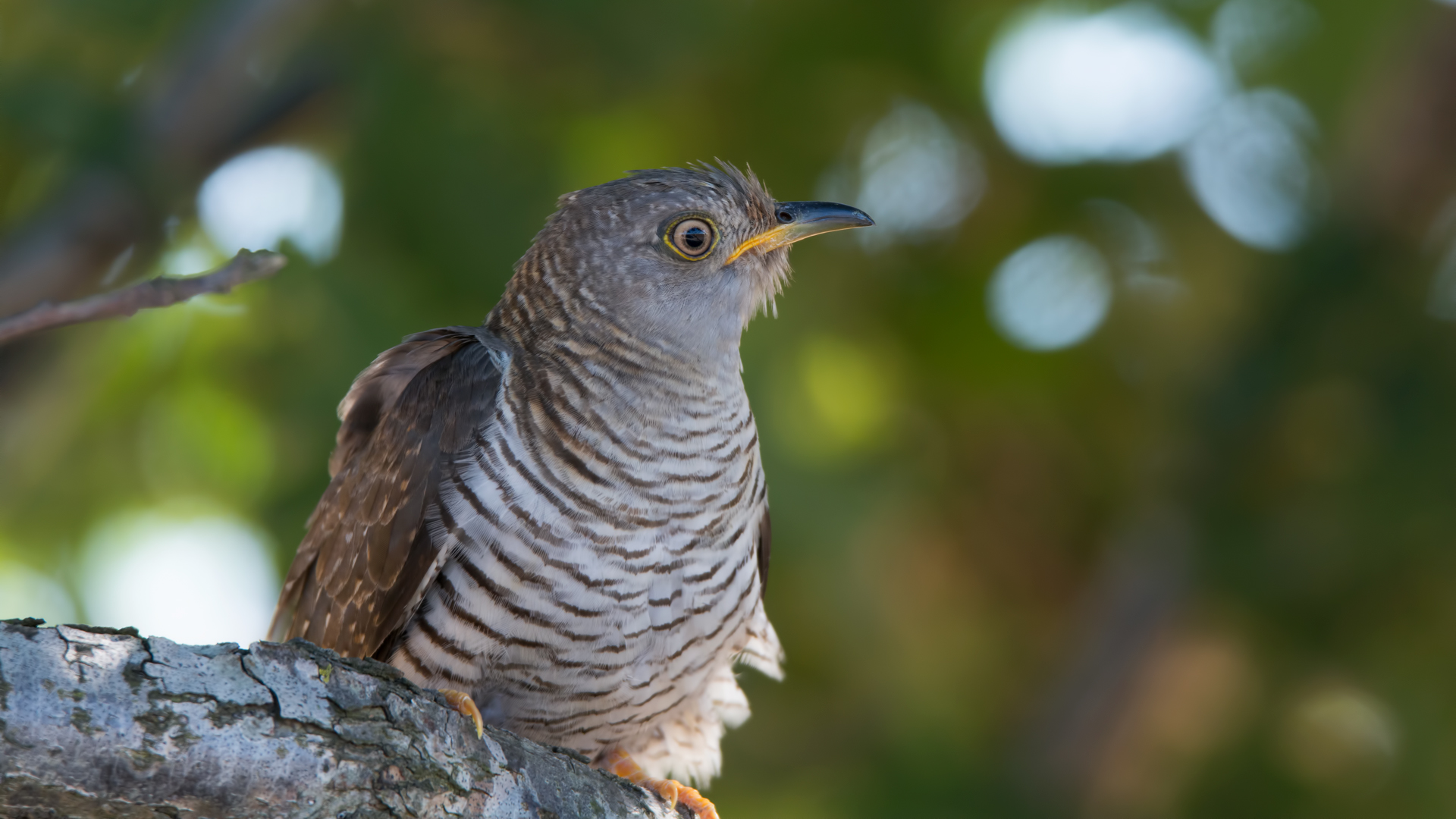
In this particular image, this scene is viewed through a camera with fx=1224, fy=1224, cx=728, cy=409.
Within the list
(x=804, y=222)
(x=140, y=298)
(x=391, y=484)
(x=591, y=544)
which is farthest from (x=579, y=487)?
(x=140, y=298)

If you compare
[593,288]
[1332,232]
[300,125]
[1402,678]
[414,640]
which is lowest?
[414,640]

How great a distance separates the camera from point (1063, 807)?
6805 millimetres

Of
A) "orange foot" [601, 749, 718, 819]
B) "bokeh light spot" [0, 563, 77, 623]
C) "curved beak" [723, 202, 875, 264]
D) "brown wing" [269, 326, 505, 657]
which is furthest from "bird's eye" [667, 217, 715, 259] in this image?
"bokeh light spot" [0, 563, 77, 623]

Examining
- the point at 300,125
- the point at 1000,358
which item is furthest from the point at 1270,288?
the point at 300,125

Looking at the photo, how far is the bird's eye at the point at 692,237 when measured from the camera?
11.9 feet

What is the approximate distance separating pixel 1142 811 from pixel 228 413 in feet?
18.9

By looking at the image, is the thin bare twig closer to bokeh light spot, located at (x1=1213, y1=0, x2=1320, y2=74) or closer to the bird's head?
the bird's head

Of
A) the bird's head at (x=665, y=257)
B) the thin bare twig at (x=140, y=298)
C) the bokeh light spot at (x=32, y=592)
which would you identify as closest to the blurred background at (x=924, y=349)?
the bokeh light spot at (x=32, y=592)

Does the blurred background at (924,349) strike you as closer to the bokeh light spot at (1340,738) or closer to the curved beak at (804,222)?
the bokeh light spot at (1340,738)

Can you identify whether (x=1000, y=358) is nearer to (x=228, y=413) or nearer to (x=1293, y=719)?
(x=1293, y=719)

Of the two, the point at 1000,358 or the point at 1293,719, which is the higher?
the point at 1000,358

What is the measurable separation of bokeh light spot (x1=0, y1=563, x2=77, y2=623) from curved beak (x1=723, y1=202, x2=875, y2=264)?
458cm

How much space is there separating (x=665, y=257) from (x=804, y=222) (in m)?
0.51

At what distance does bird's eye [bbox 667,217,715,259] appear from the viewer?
3.63 m
